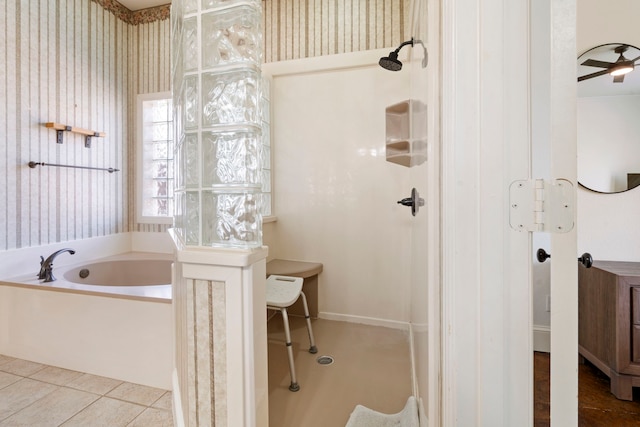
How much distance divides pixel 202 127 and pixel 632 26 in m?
2.23

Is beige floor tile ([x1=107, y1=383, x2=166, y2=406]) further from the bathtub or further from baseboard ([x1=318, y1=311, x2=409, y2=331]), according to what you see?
baseboard ([x1=318, y1=311, x2=409, y2=331])

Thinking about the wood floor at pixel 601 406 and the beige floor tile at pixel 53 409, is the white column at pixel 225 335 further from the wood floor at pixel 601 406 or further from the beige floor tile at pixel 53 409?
the wood floor at pixel 601 406

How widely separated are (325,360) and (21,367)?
194 centimetres

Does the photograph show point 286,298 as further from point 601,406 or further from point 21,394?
point 601,406

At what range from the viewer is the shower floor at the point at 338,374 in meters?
1.43

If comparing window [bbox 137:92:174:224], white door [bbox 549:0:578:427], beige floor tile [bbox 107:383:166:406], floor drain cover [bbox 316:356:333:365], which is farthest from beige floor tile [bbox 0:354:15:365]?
white door [bbox 549:0:578:427]

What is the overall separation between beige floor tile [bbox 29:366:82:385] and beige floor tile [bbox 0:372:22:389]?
75 millimetres

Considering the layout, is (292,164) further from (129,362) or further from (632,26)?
(632,26)

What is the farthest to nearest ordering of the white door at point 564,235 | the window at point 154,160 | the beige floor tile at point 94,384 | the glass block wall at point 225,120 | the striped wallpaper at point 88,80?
1. the window at point 154,160
2. the striped wallpaper at point 88,80
3. the beige floor tile at point 94,384
4. the glass block wall at point 225,120
5. the white door at point 564,235

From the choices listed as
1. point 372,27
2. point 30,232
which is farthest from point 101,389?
point 372,27

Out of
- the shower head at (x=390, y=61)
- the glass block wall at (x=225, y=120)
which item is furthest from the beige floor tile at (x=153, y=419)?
the shower head at (x=390, y=61)

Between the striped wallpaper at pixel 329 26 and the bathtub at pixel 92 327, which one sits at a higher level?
the striped wallpaper at pixel 329 26

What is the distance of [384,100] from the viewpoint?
94.8 inches

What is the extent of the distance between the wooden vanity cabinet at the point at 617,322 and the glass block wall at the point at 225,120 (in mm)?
1758
